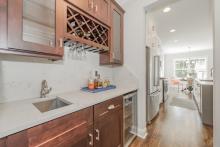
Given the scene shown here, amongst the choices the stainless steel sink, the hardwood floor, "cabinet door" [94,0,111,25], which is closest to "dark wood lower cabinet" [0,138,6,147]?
the stainless steel sink

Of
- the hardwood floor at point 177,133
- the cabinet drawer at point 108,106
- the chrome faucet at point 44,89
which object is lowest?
the hardwood floor at point 177,133

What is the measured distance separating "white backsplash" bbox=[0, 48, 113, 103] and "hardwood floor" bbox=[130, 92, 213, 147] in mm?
1429

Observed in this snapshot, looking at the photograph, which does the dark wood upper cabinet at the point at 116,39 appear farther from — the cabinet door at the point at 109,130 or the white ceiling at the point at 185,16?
the cabinet door at the point at 109,130

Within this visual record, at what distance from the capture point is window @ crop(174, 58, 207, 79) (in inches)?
294

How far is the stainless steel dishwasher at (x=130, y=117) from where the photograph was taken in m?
1.83

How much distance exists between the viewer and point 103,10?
173cm

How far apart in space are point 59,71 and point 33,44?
572mm

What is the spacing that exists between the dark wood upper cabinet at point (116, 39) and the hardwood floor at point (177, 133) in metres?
1.46

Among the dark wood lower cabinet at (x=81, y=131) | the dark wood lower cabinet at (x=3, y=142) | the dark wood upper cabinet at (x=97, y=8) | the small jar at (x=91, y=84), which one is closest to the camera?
the dark wood lower cabinet at (x=3, y=142)

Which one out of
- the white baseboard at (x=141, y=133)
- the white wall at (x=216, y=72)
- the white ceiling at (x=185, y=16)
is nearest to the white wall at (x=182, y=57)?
the white ceiling at (x=185, y=16)

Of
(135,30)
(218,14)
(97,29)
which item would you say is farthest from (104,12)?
(218,14)

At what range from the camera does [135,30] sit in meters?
2.16

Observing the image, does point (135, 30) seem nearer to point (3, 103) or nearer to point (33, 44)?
point (33, 44)

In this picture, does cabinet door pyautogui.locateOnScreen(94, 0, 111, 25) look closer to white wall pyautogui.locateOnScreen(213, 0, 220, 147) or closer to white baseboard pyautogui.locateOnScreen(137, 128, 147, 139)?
white wall pyautogui.locateOnScreen(213, 0, 220, 147)
